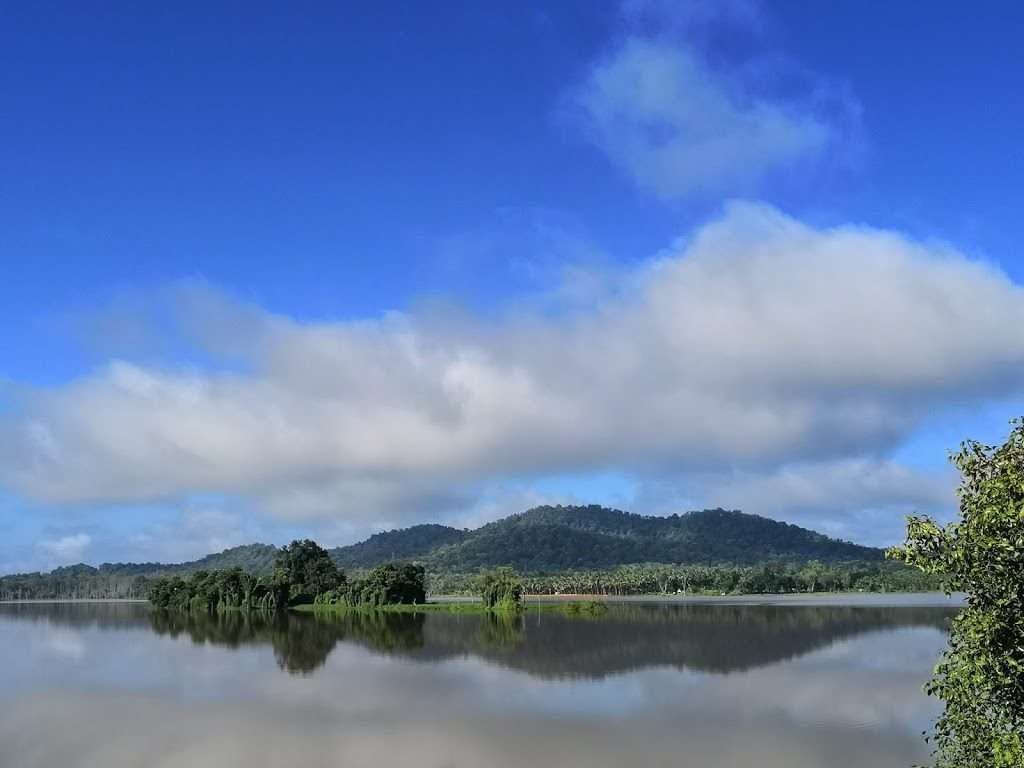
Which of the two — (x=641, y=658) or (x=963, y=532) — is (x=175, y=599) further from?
(x=963, y=532)

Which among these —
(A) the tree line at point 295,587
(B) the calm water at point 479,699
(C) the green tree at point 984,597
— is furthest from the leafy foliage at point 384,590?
(C) the green tree at point 984,597

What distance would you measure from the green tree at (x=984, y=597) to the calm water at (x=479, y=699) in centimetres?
1755

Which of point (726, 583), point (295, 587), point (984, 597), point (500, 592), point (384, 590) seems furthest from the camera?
point (726, 583)

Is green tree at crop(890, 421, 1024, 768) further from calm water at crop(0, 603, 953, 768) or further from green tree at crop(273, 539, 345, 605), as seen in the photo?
green tree at crop(273, 539, 345, 605)

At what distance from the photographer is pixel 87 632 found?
89625mm

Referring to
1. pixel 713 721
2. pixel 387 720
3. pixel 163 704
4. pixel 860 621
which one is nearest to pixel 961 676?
pixel 713 721

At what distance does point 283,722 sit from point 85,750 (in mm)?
7504

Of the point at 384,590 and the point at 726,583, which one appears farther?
the point at 726,583

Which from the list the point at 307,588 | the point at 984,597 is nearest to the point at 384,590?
the point at 307,588

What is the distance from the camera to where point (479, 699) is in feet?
129

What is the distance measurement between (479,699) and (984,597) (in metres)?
32.1

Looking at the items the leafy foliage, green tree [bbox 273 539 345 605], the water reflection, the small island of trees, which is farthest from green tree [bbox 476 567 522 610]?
green tree [bbox 273 539 345 605]

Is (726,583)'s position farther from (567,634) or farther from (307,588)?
(567,634)

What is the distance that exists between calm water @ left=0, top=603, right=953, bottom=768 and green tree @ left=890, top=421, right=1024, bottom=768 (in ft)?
57.6
